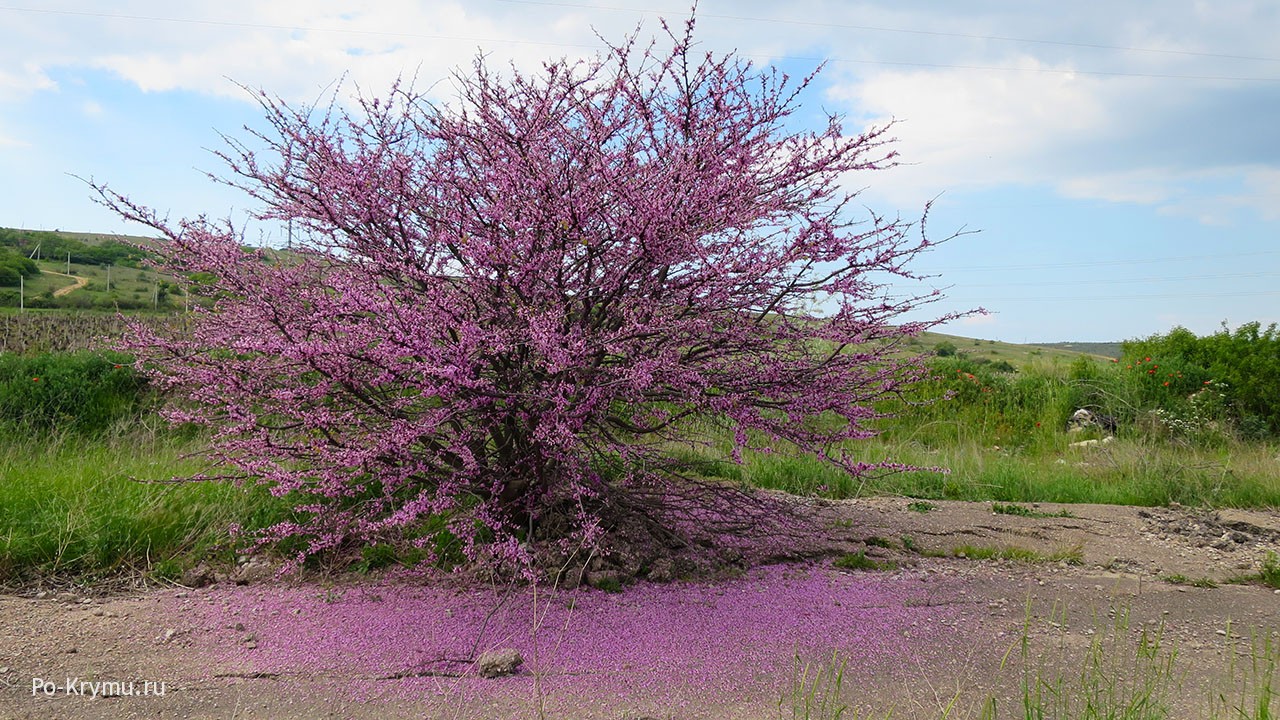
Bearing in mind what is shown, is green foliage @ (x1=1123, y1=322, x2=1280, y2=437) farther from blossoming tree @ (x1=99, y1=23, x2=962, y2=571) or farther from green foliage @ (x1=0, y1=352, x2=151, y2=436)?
green foliage @ (x1=0, y1=352, x2=151, y2=436)

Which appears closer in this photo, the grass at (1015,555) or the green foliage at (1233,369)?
the grass at (1015,555)

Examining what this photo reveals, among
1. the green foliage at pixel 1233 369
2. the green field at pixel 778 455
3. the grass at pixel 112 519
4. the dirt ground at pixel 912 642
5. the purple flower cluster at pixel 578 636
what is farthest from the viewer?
the green foliage at pixel 1233 369

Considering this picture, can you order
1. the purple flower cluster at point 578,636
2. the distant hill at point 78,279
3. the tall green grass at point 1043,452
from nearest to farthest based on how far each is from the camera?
the purple flower cluster at point 578,636, the tall green grass at point 1043,452, the distant hill at point 78,279

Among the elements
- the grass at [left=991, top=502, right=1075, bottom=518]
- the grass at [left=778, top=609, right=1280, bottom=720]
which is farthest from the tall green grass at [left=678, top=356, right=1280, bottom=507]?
the grass at [left=778, top=609, right=1280, bottom=720]

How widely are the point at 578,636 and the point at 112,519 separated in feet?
10.8

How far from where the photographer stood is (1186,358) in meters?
16.2

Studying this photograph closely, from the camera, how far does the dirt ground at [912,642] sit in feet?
11.4

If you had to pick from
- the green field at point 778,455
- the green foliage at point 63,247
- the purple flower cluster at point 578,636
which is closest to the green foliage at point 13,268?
the green foliage at point 63,247

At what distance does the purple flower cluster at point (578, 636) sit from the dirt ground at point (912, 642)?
3cm

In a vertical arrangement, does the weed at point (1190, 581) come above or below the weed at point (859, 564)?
above

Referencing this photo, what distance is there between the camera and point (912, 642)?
432 centimetres

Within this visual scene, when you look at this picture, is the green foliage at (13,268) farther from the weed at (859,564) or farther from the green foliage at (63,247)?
the weed at (859,564)

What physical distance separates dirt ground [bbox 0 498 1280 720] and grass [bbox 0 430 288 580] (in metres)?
0.32

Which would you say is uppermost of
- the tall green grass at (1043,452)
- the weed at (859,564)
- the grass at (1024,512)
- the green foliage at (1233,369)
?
the green foliage at (1233,369)
